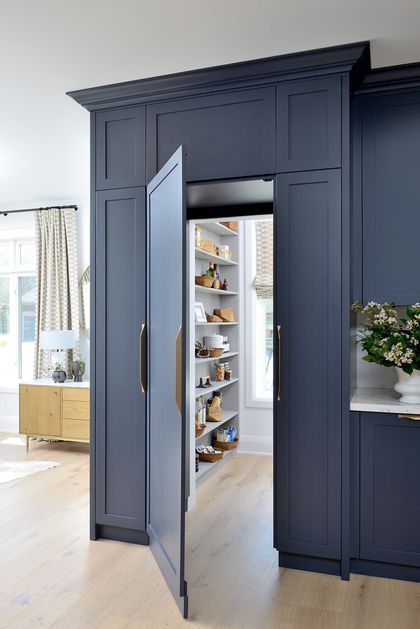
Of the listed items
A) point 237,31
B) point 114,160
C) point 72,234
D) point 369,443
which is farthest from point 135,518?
point 72,234

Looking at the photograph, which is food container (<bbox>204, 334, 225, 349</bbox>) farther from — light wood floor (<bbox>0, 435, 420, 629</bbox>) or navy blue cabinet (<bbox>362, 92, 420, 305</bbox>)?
navy blue cabinet (<bbox>362, 92, 420, 305</bbox>)

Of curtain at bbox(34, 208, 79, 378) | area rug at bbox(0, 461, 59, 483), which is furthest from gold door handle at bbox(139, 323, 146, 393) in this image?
curtain at bbox(34, 208, 79, 378)

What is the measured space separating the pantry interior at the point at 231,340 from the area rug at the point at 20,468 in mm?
→ 1428

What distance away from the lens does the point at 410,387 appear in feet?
8.78

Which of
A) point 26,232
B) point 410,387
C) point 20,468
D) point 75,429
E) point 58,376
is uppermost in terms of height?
point 26,232

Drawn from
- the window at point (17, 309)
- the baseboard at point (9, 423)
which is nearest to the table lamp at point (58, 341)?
the window at point (17, 309)

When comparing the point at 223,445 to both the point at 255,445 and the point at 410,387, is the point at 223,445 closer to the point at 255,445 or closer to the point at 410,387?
the point at 255,445

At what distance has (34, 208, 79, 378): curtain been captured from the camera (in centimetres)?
576

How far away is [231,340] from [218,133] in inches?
106

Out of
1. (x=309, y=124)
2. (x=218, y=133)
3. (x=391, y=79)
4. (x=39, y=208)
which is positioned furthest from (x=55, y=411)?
(x=391, y=79)

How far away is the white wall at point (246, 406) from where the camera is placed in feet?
17.1

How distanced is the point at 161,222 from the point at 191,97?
0.80 meters

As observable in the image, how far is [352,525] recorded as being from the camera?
270cm

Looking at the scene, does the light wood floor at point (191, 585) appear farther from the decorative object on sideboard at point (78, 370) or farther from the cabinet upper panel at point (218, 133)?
the cabinet upper panel at point (218, 133)
